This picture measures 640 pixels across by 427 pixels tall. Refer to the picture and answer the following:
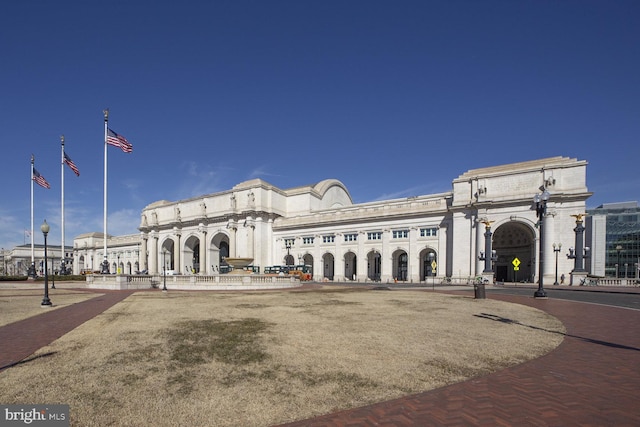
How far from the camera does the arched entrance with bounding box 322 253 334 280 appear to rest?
216ft

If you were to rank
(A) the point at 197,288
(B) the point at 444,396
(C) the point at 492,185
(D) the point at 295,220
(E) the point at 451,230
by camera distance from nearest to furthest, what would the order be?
(B) the point at 444,396, (A) the point at 197,288, (C) the point at 492,185, (E) the point at 451,230, (D) the point at 295,220

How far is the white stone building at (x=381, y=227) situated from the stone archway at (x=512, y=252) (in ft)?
0.51

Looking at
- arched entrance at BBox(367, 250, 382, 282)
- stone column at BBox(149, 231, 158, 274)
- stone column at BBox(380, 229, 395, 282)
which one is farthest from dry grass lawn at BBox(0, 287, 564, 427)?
stone column at BBox(149, 231, 158, 274)

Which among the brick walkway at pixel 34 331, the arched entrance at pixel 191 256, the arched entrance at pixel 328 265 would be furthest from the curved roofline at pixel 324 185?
the brick walkway at pixel 34 331

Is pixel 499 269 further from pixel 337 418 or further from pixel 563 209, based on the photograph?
pixel 337 418

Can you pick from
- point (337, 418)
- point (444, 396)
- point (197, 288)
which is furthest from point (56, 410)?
point (197, 288)

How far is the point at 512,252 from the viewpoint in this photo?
5297cm

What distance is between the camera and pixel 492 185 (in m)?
46.8

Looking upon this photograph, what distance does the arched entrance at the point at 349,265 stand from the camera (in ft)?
207

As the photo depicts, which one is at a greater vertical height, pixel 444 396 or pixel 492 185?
pixel 492 185

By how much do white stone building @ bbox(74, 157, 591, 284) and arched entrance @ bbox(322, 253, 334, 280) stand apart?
0.20 metres

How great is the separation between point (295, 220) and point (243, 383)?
2452 inches

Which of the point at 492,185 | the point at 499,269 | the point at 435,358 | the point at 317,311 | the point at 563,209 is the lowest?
the point at 499,269

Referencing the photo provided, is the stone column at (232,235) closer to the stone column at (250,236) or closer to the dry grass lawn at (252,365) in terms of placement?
the stone column at (250,236)
